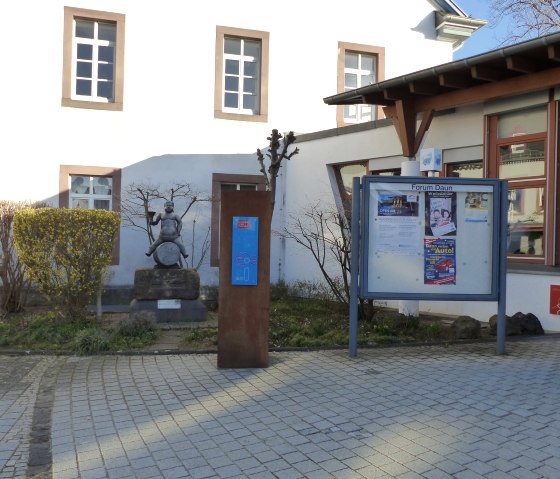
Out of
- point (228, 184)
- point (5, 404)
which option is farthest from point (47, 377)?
point (228, 184)

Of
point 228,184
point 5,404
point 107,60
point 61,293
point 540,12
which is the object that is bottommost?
point 5,404

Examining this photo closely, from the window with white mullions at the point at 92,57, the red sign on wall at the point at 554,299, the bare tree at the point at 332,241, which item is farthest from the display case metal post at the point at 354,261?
the window with white mullions at the point at 92,57

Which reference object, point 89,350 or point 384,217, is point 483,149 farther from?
point 89,350

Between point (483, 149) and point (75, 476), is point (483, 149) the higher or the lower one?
the higher one

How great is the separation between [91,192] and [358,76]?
24.4ft

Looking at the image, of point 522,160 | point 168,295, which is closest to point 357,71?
point 522,160

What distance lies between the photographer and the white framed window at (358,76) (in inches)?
618

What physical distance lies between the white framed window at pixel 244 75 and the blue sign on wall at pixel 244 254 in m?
8.35

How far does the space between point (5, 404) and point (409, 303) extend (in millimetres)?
6585

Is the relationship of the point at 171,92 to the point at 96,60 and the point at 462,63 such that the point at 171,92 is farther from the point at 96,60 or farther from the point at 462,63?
the point at 462,63

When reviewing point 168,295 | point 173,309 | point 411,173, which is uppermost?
point 411,173

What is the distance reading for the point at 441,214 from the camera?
7094 millimetres

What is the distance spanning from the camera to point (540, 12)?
68.7 ft

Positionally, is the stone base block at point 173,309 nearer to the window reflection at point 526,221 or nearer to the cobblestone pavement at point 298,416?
the cobblestone pavement at point 298,416
